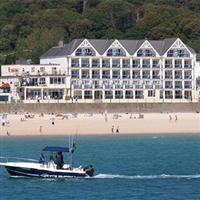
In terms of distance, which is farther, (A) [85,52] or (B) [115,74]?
(B) [115,74]

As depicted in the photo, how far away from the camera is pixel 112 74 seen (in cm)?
11875

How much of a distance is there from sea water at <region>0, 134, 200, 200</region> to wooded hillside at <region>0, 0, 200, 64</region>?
46.0 meters

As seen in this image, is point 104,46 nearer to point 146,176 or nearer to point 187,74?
point 187,74

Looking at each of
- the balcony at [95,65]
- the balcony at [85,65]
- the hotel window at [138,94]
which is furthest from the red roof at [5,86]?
the hotel window at [138,94]

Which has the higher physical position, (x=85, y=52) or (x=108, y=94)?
(x=85, y=52)

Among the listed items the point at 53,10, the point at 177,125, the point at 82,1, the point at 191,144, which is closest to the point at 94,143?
the point at 191,144

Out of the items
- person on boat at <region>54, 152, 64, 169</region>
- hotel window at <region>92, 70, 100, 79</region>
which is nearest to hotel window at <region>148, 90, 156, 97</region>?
hotel window at <region>92, 70, 100, 79</region>

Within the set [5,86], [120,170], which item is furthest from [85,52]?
[120,170]

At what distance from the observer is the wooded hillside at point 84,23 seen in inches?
5635

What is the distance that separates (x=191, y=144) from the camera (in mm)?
88688

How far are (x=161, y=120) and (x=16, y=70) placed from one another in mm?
24669

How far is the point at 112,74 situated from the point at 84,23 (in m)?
31.7

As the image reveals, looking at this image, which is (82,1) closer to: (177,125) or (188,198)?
(177,125)

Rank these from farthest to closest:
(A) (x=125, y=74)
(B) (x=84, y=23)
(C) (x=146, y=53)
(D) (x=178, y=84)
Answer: (B) (x=84, y=23), (D) (x=178, y=84), (C) (x=146, y=53), (A) (x=125, y=74)
